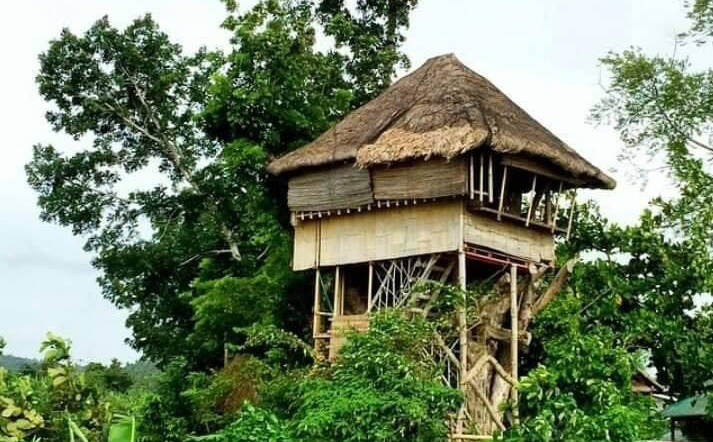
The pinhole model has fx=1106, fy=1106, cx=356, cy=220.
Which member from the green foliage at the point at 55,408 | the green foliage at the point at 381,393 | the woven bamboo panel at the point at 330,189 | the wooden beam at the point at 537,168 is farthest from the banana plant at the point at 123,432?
the wooden beam at the point at 537,168

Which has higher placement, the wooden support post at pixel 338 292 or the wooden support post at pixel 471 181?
the wooden support post at pixel 471 181

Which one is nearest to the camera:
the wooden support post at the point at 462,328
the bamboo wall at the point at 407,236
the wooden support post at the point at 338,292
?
the wooden support post at the point at 462,328

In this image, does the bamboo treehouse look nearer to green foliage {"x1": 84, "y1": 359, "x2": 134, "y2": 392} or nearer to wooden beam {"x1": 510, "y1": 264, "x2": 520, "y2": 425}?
wooden beam {"x1": 510, "y1": 264, "x2": 520, "y2": 425}

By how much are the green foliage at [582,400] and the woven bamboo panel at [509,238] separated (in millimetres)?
2170

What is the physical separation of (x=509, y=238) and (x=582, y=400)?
5.09 m

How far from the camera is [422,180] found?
17344mm

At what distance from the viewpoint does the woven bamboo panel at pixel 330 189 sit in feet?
59.2

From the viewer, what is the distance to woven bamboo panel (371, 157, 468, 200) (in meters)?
17.0

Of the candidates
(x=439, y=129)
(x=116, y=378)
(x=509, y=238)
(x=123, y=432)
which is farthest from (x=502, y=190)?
(x=116, y=378)

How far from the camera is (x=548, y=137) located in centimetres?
1852

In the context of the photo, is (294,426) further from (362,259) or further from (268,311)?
(268,311)

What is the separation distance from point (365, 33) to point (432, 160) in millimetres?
8293

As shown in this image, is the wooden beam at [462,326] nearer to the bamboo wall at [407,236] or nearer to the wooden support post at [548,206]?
the bamboo wall at [407,236]

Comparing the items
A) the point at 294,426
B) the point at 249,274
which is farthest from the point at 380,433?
the point at 249,274
